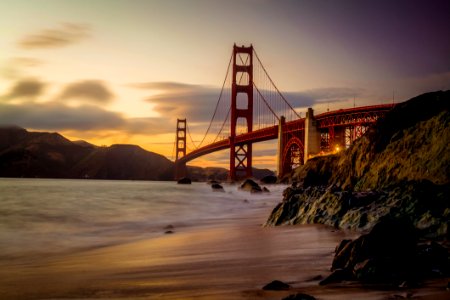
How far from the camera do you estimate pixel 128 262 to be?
585 centimetres

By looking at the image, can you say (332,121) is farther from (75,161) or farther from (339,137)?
(75,161)

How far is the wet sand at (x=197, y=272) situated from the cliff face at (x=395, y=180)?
89 cm

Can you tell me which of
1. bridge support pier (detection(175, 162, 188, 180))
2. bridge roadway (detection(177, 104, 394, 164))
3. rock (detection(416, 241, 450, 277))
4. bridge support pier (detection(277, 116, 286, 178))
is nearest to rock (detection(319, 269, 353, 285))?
rock (detection(416, 241, 450, 277))

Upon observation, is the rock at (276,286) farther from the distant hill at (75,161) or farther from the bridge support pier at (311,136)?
the distant hill at (75,161)

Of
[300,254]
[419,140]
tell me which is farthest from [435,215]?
[419,140]

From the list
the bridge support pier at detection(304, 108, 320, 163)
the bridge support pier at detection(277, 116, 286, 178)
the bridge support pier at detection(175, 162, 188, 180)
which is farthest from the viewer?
the bridge support pier at detection(175, 162, 188, 180)

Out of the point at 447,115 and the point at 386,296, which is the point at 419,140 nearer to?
the point at 447,115

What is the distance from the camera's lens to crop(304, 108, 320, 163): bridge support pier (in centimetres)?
4420

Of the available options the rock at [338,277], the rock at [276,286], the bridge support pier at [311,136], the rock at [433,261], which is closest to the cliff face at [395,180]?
the rock at [433,261]

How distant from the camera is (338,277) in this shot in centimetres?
364

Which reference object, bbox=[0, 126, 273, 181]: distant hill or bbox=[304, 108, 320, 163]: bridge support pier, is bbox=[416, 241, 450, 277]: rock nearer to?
bbox=[304, 108, 320, 163]: bridge support pier

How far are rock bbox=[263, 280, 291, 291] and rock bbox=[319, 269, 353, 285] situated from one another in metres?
0.30

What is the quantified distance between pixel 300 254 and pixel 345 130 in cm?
3926

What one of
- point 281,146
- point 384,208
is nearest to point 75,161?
point 281,146
